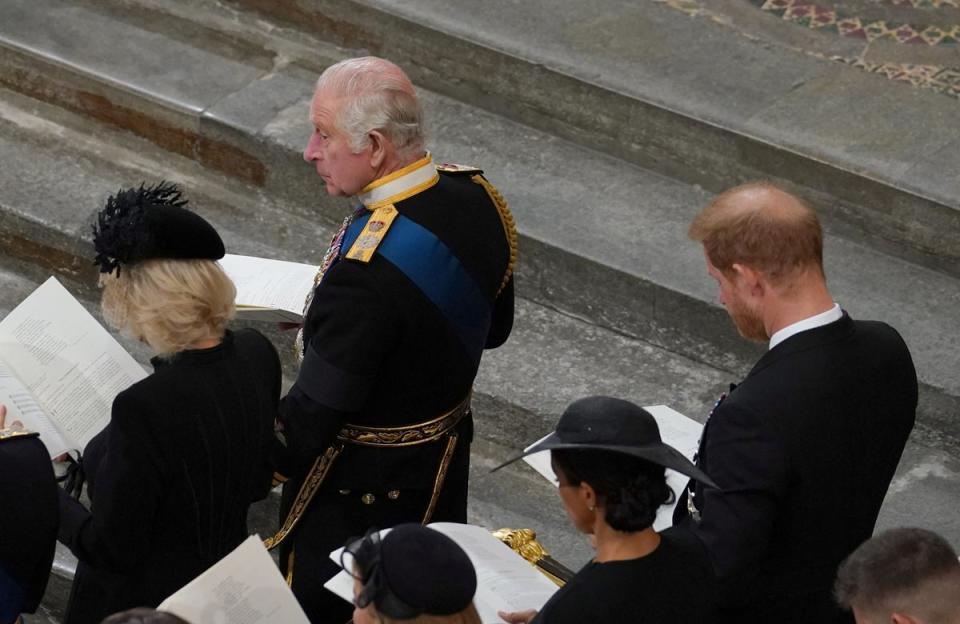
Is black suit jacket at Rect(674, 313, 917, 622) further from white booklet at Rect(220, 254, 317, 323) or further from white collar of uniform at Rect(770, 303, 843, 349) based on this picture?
white booklet at Rect(220, 254, 317, 323)

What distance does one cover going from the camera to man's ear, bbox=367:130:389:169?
135 inches

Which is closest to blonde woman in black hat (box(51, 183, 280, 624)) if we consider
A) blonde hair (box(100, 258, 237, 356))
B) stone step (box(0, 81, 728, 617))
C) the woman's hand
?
blonde hair (box(100, 258, 237, 356))

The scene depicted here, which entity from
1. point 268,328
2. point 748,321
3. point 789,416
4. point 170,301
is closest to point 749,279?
point 748,321

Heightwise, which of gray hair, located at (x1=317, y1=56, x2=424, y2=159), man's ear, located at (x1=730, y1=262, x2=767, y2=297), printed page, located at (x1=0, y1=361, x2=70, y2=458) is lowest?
printed page, located at (x1=0, y1=361, x2=70, y2=458)

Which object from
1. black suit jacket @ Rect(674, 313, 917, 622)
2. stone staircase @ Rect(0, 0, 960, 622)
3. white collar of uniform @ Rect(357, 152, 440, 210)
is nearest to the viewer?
black suit jacket @ Rect(674, 313, 917, 622)

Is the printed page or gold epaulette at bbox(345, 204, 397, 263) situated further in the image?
the printed page

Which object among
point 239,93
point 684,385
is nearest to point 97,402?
point 684,385

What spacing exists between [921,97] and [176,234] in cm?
344

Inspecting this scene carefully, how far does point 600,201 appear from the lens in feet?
18.1

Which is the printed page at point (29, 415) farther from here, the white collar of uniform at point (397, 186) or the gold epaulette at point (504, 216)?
the gold epaulette at point (504, 216)

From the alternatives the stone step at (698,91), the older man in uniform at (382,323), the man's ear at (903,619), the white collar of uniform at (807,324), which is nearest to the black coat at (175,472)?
the older man in uniform at (382,323)

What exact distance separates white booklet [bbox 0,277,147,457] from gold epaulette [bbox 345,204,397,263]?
25.3 inches

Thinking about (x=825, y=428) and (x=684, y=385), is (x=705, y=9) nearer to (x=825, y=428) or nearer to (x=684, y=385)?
(x=684, y=385)

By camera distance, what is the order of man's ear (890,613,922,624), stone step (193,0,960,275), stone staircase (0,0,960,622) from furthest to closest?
stone step (193,0,960,275) < stone staircase (0,0,960,622) < man's ear (890,613,922,624)
